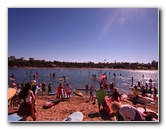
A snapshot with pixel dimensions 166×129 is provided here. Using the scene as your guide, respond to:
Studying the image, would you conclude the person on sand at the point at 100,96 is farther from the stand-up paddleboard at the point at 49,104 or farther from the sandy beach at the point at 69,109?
the stand-up paddleboard at the point at 49,104

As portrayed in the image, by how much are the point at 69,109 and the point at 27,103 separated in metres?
0.79

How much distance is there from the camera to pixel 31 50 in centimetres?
411

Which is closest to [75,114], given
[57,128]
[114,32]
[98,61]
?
[57,128]

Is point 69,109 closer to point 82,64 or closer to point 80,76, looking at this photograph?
point 80,76

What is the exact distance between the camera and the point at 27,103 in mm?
A: 3791

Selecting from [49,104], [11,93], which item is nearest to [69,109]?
[49,104]

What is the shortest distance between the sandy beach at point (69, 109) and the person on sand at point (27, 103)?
0.38ft

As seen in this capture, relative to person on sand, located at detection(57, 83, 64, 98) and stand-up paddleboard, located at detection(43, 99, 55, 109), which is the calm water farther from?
stand-up paddleboard, located at detection(43, 99, 55, 109)

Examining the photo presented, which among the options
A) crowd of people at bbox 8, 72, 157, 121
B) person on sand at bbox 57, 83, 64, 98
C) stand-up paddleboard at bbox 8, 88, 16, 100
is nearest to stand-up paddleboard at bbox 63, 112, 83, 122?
crowd of people at bbox 8, 72, 157, 121

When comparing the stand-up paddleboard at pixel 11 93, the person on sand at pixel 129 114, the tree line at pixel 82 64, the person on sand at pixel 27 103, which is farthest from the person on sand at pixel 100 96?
the stand-up paddleboard at pixel 11 93

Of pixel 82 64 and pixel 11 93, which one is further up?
pixel 82 64

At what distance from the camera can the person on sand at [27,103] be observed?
12.3 feet

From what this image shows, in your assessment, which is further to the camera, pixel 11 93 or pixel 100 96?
pixel 100 96
